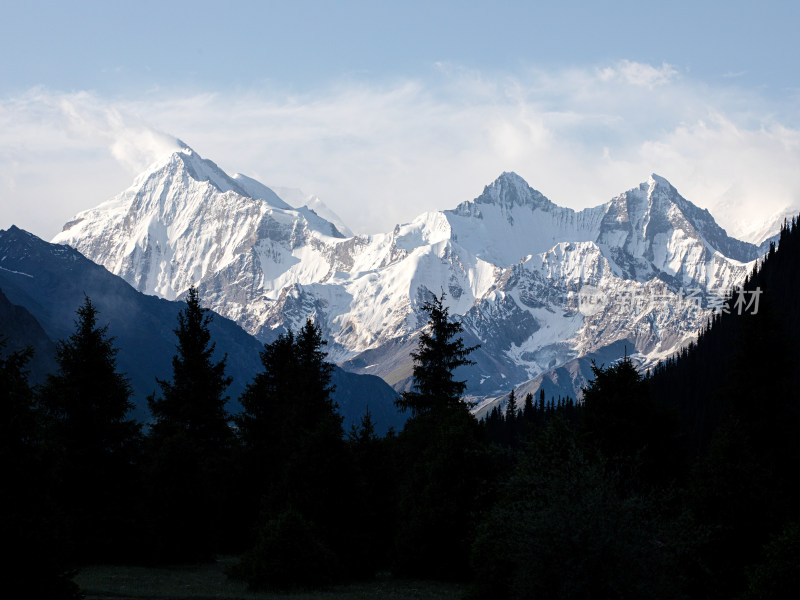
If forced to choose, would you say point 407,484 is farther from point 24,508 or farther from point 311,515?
point 24,508

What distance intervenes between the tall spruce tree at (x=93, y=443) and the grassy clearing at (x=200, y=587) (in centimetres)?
169

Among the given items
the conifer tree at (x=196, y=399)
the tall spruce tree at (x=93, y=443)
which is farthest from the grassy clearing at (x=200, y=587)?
the conifer tree at (x=196, y=399)

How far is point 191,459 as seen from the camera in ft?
126

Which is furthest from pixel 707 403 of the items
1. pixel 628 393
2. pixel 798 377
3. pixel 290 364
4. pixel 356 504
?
pixel 356 504

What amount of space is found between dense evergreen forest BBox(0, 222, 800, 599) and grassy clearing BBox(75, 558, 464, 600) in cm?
103

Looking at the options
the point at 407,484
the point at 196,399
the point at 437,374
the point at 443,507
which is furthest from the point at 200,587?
the point at 437,374

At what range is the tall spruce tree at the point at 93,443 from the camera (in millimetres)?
37500

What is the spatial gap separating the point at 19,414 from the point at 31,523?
110 inches

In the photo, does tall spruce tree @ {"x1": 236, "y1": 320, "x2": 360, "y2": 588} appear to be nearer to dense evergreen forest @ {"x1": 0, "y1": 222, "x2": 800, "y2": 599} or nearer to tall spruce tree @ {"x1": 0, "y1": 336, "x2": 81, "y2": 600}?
dense evergreen forest @ {"x1": 0, "y1": 222, "x2": 800, "y2": 599}

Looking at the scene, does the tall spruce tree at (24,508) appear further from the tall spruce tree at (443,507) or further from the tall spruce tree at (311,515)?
the tall spruce tree at (443,507)

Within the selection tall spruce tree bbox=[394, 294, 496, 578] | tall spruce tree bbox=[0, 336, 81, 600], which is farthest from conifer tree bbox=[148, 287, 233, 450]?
tall spruce tree bbox=[0, 336, 81, 600]

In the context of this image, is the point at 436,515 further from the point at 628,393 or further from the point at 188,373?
the point at 188,373

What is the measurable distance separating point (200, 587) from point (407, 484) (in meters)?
12.1

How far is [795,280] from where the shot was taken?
130 meters
